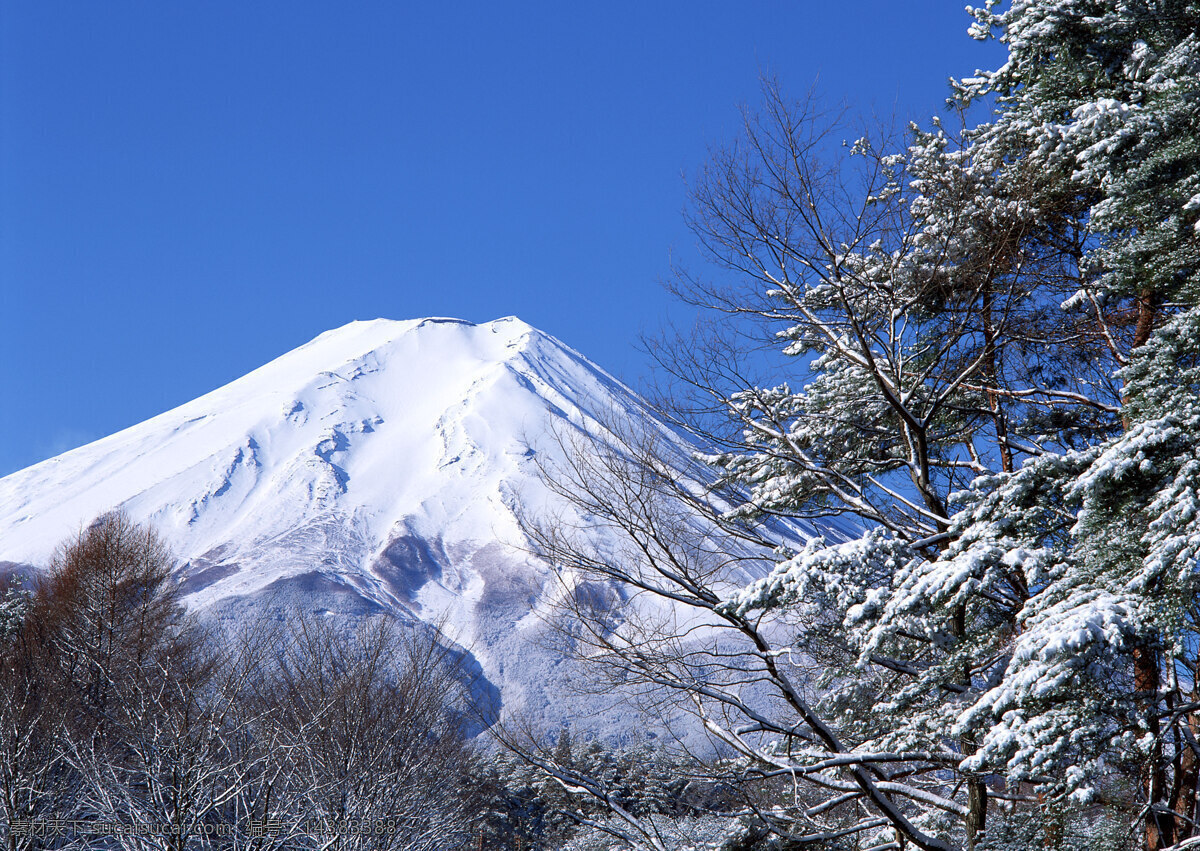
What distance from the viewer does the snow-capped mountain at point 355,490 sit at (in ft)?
273

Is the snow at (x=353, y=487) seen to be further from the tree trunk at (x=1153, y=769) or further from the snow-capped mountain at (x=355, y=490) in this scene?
the tree trunk at (x=1153, y=769)

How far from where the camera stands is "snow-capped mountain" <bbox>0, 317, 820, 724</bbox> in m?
83.1

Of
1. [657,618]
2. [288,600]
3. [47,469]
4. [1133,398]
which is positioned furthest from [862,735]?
[47,469]

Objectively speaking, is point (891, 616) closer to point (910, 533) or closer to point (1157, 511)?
point (1157, 511)

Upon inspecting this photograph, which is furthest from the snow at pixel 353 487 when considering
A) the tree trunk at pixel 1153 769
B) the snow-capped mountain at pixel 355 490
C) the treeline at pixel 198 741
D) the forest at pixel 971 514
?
the tree trunk at pixel 1153 769

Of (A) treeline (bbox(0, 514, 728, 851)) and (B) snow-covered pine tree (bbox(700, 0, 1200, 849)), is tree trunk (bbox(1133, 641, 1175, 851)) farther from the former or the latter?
(A) treeline (bbox(0, 514, 728, 851))

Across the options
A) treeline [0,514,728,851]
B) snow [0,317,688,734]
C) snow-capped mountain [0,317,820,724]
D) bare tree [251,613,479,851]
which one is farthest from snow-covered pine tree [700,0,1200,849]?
snow [0,317,688,734]

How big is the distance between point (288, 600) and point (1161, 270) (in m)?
77.6

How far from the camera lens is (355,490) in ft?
359

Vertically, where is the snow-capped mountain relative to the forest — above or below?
above

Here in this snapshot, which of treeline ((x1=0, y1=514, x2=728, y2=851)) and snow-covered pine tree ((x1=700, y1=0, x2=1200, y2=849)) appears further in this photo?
treeline ((x1=0, y1=514, x2=728, y2=851))

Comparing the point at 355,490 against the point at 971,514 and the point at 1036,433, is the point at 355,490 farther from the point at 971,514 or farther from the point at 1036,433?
the point at 971,514

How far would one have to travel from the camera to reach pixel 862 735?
7.18m

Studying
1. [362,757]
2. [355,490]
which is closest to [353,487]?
[355,490]
